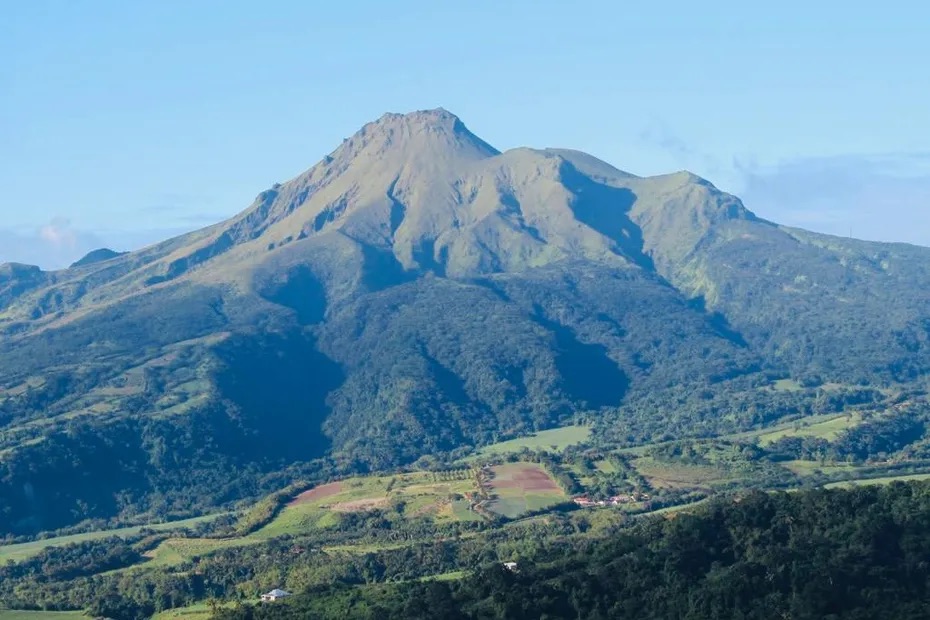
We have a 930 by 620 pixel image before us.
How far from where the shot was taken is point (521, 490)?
13312cm

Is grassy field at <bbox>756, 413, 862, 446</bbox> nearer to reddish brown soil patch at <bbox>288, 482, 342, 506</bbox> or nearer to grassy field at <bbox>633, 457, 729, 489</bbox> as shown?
grassy field at <bbox>633, 457, 729, 489</bbox>

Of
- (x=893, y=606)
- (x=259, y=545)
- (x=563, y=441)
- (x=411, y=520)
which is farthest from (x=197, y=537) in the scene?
(x=893, y=606)

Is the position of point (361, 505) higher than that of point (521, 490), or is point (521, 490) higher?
point (521, 490)

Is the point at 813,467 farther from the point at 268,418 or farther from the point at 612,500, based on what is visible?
the point at 268,418

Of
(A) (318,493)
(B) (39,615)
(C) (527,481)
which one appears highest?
(C) (527,481)

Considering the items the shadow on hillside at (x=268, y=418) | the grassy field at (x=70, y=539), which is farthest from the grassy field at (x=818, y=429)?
the grassy field at (x=70, y=539)

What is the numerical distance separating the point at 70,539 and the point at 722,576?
80520 mm

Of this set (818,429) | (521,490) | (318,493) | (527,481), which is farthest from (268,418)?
(818,429)

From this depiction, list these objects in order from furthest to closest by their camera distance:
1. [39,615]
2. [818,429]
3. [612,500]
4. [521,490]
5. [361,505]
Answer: [818,429], [521,490], [361,505], [612,500], [39,615]

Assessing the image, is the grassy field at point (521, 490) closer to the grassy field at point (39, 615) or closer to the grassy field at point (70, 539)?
the grassy field at point (70, 539)

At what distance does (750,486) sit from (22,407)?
305 feet

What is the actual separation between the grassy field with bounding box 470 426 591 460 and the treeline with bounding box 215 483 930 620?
81.4 m

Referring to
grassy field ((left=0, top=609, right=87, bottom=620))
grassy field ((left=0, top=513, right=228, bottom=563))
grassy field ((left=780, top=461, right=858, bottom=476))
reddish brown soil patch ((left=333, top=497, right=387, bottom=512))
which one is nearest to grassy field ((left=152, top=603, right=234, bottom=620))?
grassy field ((left=0, top=609, right=87, bottom=620))

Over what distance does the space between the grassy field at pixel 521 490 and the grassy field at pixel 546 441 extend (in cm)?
2333
